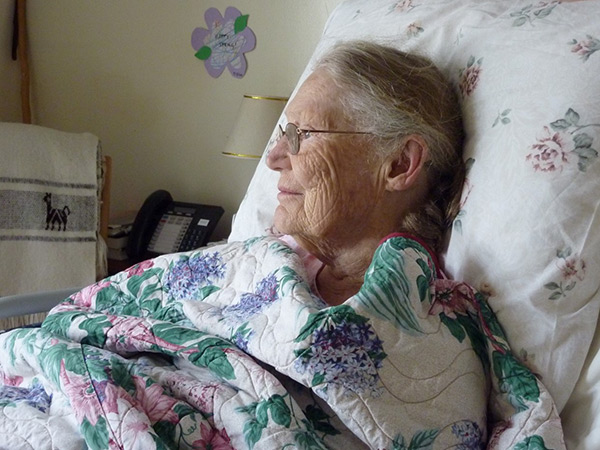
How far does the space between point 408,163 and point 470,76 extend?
185 millimetres

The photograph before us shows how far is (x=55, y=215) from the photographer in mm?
2461

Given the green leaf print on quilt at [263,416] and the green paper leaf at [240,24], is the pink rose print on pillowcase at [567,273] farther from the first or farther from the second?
the green paper leaf at [240,24]

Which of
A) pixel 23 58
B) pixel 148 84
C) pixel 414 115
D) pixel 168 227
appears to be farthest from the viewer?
pixel 23 58

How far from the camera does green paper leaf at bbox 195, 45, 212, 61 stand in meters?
2.75

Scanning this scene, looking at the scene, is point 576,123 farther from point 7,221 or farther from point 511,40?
point 7,221

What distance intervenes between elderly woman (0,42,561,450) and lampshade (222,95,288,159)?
0.91 m

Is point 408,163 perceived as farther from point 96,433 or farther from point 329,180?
point 96,433

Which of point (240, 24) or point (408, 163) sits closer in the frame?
point (408, 163)

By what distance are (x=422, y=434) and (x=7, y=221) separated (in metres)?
1.77

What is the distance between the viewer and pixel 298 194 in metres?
1.36

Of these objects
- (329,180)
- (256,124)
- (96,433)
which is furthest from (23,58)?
(96,433)

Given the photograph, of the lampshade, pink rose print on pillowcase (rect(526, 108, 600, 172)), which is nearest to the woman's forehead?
pink rose print on pillowcase (rect(526, 108, 600, 172))

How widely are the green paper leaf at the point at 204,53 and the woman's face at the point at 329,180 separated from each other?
1475 millimetres

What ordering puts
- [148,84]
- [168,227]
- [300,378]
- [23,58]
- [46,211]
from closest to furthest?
[300,378] < [46,211] < [168,227] < [148,84] < [23,58]
